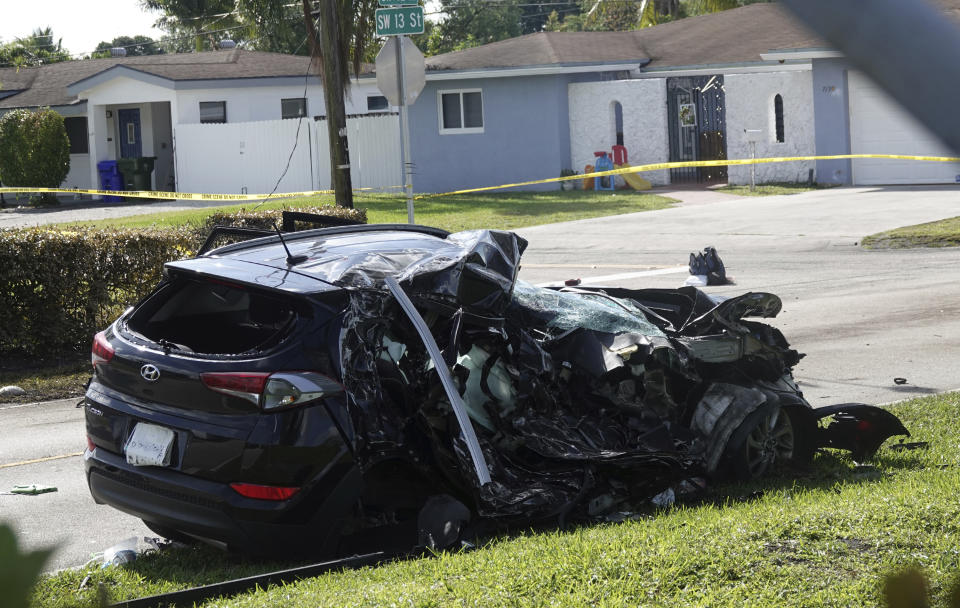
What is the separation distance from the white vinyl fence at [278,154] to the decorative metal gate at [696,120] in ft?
25.6

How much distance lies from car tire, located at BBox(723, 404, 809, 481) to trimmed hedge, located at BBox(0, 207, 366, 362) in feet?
25.3

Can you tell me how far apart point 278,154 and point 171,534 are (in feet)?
87.3

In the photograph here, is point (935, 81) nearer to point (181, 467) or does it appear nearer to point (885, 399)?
point (181, 467)

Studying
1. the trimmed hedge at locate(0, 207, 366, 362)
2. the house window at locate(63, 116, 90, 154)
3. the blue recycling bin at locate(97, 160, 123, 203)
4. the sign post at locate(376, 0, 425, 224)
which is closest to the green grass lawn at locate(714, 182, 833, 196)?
the sign post at locate(376, 0, 425, 224)

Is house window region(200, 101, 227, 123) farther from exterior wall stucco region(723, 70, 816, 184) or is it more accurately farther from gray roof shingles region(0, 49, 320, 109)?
exterior wall stucco region(723, 70, 816, 184)

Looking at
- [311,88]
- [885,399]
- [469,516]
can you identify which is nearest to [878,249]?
[885,399]

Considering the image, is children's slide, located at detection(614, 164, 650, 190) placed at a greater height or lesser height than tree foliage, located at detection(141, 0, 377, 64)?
lesser

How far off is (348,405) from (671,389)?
6.32 ft

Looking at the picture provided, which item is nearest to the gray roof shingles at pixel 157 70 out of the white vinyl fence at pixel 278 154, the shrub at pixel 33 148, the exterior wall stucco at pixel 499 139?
the white vinyl fence at pixel 278 154

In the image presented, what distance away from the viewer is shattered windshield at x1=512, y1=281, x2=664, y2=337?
6.07 m

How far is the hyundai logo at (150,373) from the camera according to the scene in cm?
527

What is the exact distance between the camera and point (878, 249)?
17953 mm

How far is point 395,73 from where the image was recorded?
43.8 feet

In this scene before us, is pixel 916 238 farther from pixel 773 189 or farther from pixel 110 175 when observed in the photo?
pixel 110 175
